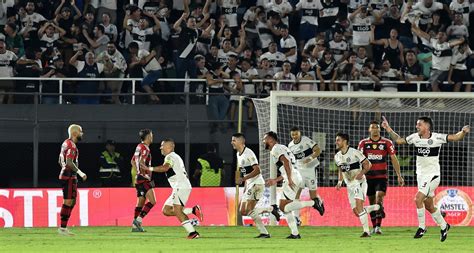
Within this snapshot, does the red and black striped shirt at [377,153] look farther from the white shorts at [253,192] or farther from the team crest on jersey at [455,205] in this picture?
the team crest on jersey at [455,205]

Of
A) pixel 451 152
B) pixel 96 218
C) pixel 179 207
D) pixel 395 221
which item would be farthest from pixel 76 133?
pixel 451 152

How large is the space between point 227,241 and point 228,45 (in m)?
10.1

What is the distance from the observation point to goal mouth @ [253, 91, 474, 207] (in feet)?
90.5

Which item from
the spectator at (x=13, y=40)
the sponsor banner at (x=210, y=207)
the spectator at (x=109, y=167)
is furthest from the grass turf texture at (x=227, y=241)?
the spectator at (x=13, y=40)

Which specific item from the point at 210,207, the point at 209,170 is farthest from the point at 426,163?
the point at 209,170

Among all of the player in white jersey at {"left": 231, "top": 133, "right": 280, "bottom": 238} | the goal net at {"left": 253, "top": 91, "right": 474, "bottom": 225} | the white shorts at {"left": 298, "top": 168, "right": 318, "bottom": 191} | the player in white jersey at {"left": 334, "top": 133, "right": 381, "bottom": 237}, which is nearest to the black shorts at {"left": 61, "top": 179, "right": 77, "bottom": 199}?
the player in white jersey at {"left": 231, "top": 133, "right": 280, "bottom": 238}

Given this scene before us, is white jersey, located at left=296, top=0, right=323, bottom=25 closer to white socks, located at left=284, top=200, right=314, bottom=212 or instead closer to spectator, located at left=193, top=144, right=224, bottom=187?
spectator, located at left=193, top=144, right=224, bottom=187

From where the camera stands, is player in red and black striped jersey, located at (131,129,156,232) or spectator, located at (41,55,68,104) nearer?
player in red and black striped jersey, located at (131,129,156,232)

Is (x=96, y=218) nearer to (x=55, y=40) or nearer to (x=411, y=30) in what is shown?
(x=55, y=40)

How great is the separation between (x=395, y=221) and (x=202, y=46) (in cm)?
680

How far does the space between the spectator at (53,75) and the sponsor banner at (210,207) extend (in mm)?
3022

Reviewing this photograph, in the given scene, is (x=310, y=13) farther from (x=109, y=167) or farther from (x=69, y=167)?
(x=69, y=167)

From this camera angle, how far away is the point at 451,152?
28.7 m

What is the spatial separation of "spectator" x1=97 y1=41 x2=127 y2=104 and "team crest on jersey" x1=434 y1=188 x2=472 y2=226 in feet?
26.0
